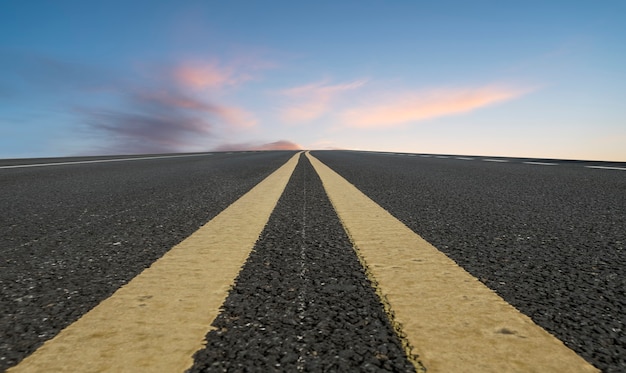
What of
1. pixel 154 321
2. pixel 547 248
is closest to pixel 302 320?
pixel 154 321

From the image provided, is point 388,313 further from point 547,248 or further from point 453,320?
point 547,248

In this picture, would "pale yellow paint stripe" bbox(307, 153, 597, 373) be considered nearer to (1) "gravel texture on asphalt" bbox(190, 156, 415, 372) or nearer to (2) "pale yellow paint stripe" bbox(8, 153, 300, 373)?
(1) "gravel texture on asphalt" bbox(190, 156, 415, 372)

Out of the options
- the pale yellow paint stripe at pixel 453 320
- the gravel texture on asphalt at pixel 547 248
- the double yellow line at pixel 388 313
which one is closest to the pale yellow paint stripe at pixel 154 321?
the double yellow line at pixel 388 313

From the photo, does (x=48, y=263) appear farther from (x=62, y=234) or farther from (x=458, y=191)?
(x=458, y=191)

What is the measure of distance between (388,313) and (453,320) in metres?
0.16

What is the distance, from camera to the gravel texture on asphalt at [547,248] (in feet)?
3.53

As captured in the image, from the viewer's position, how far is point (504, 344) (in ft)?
3.11

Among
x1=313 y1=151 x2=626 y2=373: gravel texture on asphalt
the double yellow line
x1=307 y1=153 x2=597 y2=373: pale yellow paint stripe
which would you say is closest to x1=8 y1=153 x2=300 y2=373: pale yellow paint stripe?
the double yellow line

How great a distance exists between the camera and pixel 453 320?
3.50ft

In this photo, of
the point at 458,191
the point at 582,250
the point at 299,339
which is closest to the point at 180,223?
the point at 299,339

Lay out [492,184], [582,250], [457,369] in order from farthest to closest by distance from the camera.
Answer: [492,184] → [582,250] → [457,369]

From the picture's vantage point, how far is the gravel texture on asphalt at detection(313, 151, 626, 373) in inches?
42.3

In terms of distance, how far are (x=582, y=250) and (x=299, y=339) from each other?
59.8 inches

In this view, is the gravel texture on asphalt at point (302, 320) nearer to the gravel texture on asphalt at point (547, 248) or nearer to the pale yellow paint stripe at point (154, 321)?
the pale yellow paint stripe at point (154, 321)
